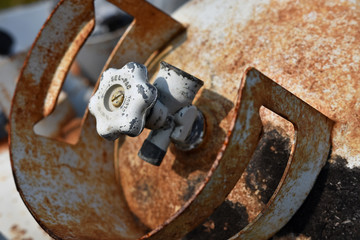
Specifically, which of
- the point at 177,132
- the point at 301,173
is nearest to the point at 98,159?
the point at 177,132

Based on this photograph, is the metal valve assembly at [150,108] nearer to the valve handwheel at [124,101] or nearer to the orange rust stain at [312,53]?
the valve handwheel at [124,101]

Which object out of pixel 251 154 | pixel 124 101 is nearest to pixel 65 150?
pixel 124 101

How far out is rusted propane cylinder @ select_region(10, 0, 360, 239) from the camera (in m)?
0.62

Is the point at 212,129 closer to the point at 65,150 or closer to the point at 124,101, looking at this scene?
the point at 124,101

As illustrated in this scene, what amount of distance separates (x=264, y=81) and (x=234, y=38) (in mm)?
364

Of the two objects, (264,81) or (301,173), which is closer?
(264,81)

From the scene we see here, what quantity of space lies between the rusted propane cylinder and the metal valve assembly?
0.27ft

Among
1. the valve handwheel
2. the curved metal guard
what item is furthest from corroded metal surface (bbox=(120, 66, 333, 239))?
the valve handwheel

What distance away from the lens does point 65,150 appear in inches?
35.6

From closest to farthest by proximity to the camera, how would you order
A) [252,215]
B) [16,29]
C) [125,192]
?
1. [252,215]
2. [125,192]
3. [16,29]

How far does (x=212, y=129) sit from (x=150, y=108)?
20cm

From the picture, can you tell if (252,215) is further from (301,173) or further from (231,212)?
(301,173)

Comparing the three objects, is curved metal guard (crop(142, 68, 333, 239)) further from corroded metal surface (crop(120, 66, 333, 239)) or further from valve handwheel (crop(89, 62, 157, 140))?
valve handwheel (crop(89, 62, 157, 140))

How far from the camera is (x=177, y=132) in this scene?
0.76 metres
